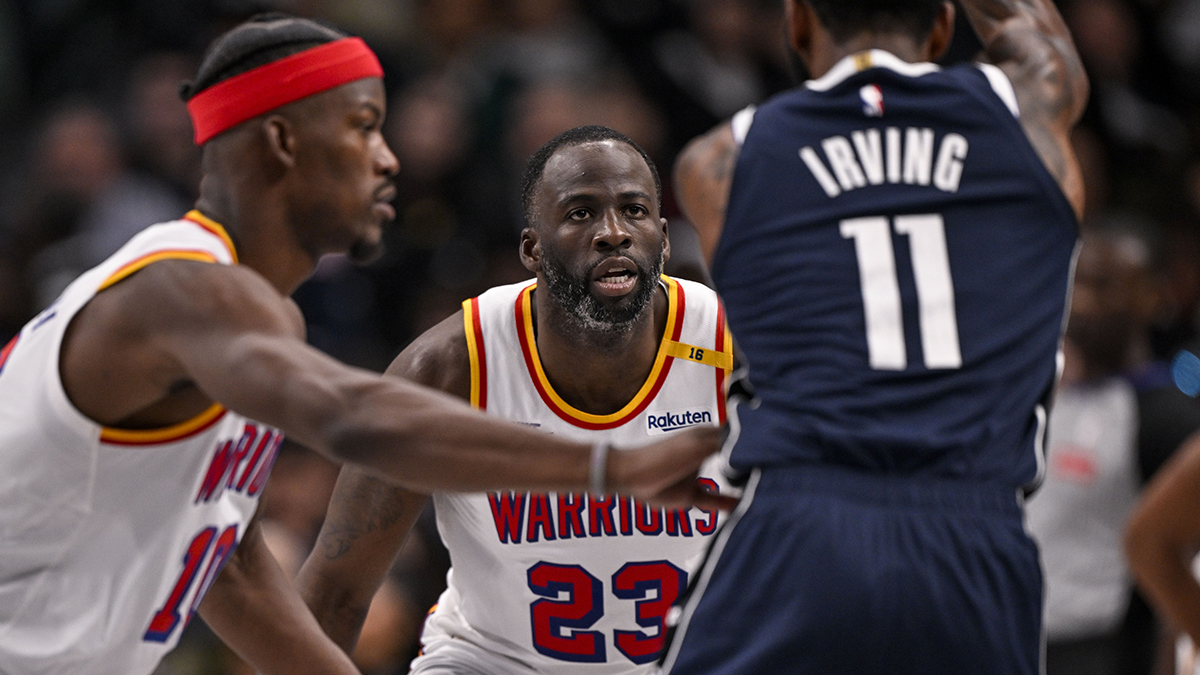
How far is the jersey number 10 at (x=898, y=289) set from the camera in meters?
3.01

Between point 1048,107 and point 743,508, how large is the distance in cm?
117

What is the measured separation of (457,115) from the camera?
9.86m

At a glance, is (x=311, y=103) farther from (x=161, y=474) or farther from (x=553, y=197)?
(x=553, y=197)

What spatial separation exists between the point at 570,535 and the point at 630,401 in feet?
1.62

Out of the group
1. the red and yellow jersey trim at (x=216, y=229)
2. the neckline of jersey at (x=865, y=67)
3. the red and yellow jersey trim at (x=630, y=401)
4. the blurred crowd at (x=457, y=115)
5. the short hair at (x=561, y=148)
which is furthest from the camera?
the blurred crowd at (x=457, y=115)

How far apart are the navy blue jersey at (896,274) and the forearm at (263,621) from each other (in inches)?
63.6

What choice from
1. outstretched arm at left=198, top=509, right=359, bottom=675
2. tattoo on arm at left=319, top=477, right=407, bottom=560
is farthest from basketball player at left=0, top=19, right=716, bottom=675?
tattoo on arm at left=319, top=477, right=407, bottom=560

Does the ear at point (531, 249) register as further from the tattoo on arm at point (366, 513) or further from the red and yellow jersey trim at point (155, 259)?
the red and yellow jersey trim at point (155, 259)

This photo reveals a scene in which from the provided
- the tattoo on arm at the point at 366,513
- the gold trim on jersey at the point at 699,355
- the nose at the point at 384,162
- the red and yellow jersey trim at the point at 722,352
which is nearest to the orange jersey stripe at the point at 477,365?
the tattoo on arm at the point at 366,513

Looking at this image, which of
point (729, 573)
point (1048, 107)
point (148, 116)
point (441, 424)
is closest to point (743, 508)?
point (729, 573)

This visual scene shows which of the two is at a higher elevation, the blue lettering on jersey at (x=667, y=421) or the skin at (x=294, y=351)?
the skin at (x=294, y=351)

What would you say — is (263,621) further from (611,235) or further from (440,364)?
(611,235)

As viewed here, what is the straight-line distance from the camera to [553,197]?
4.87 meters

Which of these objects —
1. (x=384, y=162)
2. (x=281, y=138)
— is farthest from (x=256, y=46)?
(x=384, y=162)
